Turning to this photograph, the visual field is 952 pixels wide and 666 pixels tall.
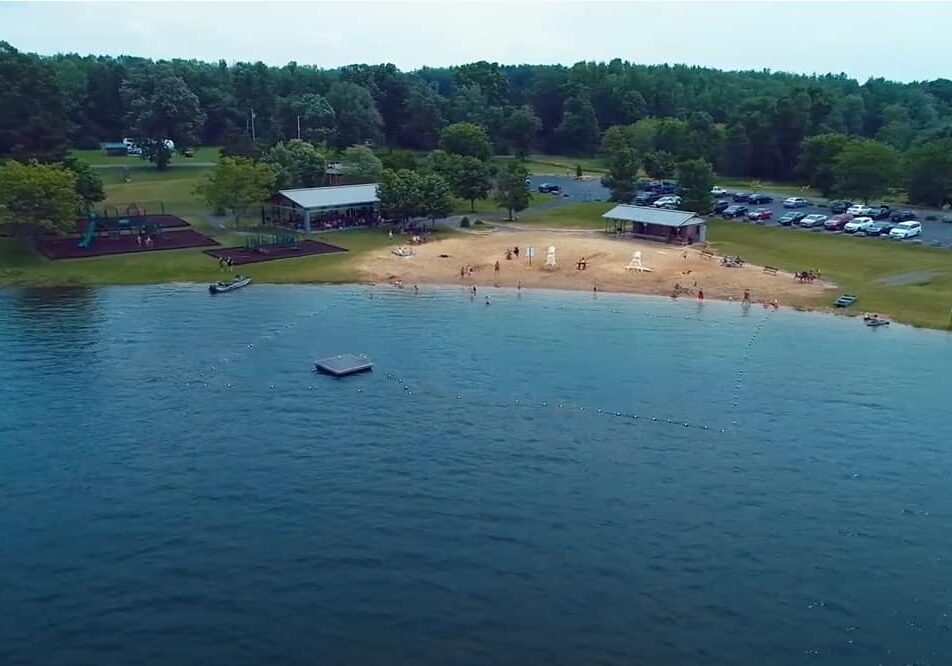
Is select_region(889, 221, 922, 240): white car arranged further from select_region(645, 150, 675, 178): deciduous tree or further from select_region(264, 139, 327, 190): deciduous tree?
select_region(264, 139, 327, 190): deciduous tree

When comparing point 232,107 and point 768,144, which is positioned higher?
point 232,107

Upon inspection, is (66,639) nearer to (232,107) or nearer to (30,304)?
(30,304)

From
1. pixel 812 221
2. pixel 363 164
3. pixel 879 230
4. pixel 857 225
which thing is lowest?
pixel 879 230

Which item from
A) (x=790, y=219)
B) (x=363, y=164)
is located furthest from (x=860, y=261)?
(x=363, y=164)

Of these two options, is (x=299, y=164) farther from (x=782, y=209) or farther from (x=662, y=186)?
(x=782, y=209)

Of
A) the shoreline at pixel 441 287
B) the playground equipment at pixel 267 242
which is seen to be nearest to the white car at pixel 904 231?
the shoreline at pixel 441 287

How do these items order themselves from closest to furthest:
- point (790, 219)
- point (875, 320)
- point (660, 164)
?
1. point (875, 320)
2. point (790, 219)
3. point (660, 164)

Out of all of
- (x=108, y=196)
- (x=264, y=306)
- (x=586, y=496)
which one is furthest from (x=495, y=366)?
(x=108, y=196)
